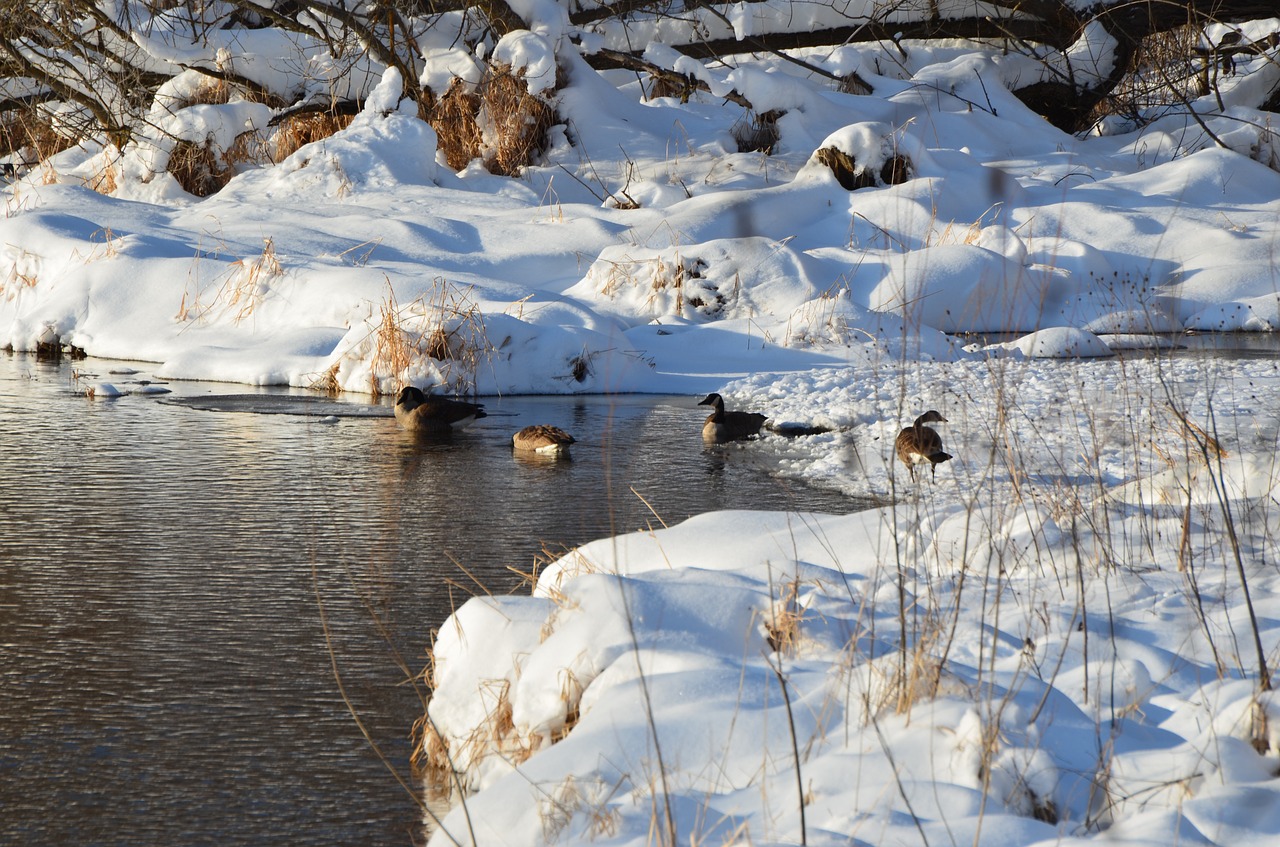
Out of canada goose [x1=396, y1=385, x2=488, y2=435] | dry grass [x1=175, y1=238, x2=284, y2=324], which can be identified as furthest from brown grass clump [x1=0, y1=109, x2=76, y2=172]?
canada goose [x1=396, y1=385, x2=488, y2=435]

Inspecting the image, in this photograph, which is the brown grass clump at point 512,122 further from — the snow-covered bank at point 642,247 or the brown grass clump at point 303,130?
the brown grass clump at point 303,130

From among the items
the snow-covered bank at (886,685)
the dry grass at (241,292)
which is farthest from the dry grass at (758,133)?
the snow-covered bank at (886,685)

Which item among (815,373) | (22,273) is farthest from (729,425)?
(22,273)

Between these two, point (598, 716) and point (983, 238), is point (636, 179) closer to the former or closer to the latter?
point (983, 238)

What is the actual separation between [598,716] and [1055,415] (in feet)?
15.5

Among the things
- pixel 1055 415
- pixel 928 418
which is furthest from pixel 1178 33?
pixel 928 418

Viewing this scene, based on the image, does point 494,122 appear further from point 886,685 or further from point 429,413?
point 886,685

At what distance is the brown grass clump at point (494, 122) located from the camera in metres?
14.3

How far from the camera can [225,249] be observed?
426 inches

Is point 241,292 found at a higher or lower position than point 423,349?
higher

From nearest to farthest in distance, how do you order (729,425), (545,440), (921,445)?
1. (921,445)
2. (545,440)
3. (729,425)

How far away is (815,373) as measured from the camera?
832 centimetres

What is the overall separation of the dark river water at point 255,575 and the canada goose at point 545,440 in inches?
4.2

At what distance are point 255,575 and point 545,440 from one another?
2.24m
